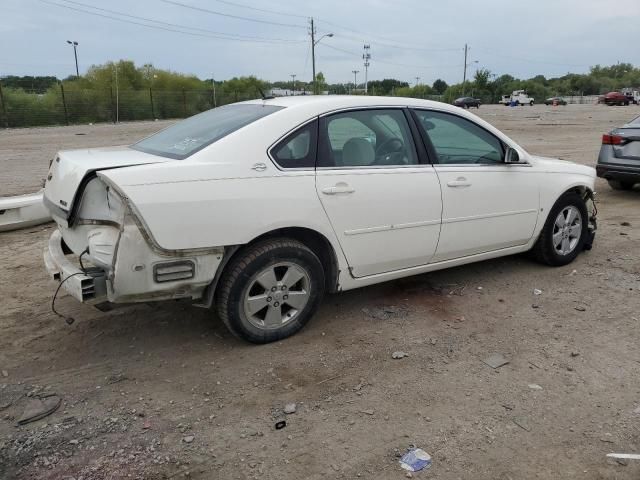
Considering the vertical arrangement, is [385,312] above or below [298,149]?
below

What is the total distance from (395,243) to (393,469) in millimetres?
1847

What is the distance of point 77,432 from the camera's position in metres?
2.85

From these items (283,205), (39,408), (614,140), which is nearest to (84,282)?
(39,408)

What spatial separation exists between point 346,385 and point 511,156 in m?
2.58

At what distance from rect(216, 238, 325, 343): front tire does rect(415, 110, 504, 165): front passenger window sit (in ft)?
4.82

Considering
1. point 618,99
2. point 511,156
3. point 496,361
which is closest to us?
point 496,361

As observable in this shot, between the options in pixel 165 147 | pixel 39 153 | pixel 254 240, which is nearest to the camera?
pixel 254 240

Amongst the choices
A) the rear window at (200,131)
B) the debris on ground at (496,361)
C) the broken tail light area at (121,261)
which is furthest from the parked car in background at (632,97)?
the broken tail light area at (121,261)

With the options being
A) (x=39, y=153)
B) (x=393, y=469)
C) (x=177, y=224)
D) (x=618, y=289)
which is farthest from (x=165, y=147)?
(x=39, y=153)

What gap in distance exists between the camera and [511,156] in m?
4.67

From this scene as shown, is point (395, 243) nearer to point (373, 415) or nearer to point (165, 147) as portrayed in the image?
point (373, 415)

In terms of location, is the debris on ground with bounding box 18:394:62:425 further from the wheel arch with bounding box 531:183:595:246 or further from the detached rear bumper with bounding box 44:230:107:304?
the wheel arch with bounding box 531:183:595:246

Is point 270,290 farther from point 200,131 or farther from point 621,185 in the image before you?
point 621,185

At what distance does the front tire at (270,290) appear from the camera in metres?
3.49
